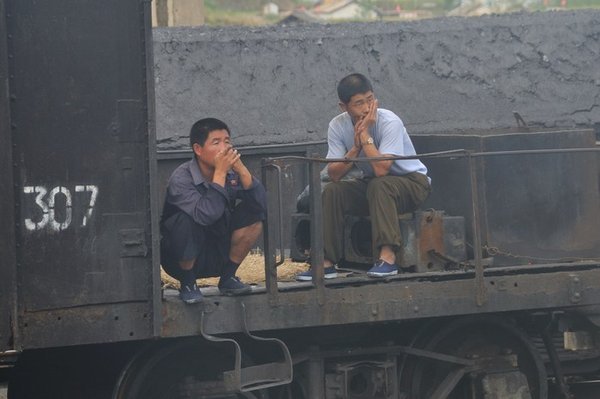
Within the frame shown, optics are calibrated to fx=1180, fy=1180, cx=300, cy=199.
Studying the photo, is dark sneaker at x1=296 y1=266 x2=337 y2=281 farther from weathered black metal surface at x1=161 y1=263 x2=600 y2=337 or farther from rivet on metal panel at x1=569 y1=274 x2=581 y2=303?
rivet on metal panel at x1=569 y1=274 x2=581 y2=303

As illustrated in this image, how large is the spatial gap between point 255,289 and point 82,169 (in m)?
1.29

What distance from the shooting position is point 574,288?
736cm

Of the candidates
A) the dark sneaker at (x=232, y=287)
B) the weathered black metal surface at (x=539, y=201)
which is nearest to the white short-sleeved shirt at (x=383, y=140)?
the weathered black metal surface at (x=539, y=201)

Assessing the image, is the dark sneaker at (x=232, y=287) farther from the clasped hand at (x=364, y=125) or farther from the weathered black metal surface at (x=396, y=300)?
the clasped hand at (x=364, y=125)

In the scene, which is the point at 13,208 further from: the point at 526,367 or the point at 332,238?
the point at 526,367

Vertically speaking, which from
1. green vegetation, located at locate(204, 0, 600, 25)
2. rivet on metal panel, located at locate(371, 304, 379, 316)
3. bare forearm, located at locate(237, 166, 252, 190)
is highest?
green vegetation, located at locate(204, 0, 600, 25)

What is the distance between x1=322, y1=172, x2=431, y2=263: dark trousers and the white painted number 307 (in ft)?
5.67

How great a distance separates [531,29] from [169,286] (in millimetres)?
9752

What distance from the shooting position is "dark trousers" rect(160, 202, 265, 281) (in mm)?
6504

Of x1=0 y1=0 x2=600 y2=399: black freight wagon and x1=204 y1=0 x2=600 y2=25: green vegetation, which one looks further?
x1=204 y1=0 x2=600 y2=25: green vegetation

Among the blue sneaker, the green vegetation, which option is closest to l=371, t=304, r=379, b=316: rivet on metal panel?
the blue sneaker

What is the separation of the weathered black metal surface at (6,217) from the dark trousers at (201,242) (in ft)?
3.07

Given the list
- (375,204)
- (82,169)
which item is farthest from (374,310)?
(82,169)

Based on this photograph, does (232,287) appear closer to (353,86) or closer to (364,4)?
(353,86)
